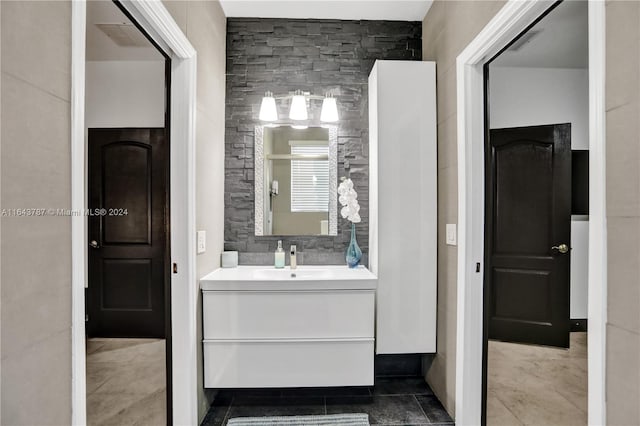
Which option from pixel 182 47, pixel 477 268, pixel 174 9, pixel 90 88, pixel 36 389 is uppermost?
pixel 174 9

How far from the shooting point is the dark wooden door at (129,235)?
202cm

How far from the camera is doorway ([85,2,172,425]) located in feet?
6.41

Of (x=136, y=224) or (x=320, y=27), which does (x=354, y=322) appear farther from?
(x=320, y=27)

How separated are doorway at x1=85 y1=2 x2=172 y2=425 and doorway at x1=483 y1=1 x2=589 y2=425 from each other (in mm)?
2384

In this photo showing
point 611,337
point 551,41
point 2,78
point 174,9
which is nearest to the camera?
point 2,78

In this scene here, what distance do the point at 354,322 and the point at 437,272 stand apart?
0.65 meters

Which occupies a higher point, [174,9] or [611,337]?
[174,9]

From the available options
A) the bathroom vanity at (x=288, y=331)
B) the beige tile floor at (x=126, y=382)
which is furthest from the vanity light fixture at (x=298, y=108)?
the beige tile floor at (x=126, y=382)

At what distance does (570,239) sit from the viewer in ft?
10.7

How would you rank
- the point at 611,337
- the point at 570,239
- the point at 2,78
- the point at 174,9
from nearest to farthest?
1. the point at 2,78
2. the point at 611,337
3. the point at 174,9
4. the point at 570,239

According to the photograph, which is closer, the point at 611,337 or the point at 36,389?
the point at 36,389

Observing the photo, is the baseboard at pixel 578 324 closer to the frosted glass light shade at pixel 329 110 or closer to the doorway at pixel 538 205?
the doorway at pixel 538 205

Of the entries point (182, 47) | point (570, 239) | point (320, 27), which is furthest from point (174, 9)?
point (570, 239)

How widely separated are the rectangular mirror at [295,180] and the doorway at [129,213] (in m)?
0.86
